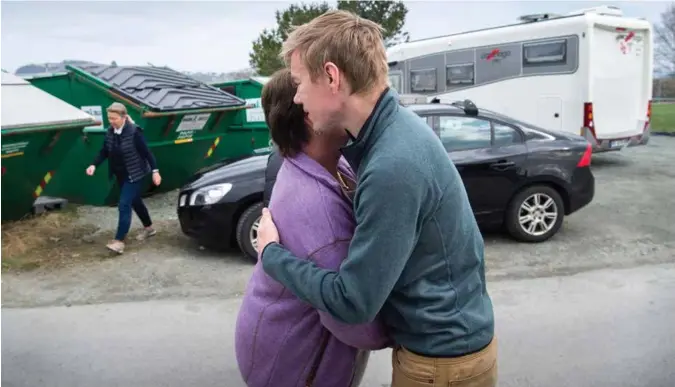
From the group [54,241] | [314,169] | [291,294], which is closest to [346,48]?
[314,169]

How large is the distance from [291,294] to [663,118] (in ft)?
79.2

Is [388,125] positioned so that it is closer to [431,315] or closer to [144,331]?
[431,315]

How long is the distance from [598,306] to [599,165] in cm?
854

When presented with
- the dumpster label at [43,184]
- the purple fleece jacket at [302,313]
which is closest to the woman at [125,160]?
the dumpster label at [43,184]

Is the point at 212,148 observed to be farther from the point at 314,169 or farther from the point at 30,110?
the point at 314,169

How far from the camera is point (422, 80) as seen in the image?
47.5ft

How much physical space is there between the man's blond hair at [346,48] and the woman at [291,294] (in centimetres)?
22

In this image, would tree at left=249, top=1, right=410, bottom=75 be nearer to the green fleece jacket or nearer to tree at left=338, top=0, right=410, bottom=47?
tree at left=338, top=0, right=410, bottom=47

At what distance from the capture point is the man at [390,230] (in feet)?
4.92

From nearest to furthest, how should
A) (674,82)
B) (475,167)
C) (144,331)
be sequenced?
(144,331), (475,167), (674,82)

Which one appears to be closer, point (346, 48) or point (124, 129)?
point (346, 48)

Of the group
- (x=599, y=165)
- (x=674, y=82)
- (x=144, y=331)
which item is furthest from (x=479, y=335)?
Answer: (x=674, y=82)

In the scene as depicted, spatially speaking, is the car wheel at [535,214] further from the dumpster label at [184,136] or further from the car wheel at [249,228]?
the dumpster label at [184,136]

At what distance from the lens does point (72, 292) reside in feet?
18.8
